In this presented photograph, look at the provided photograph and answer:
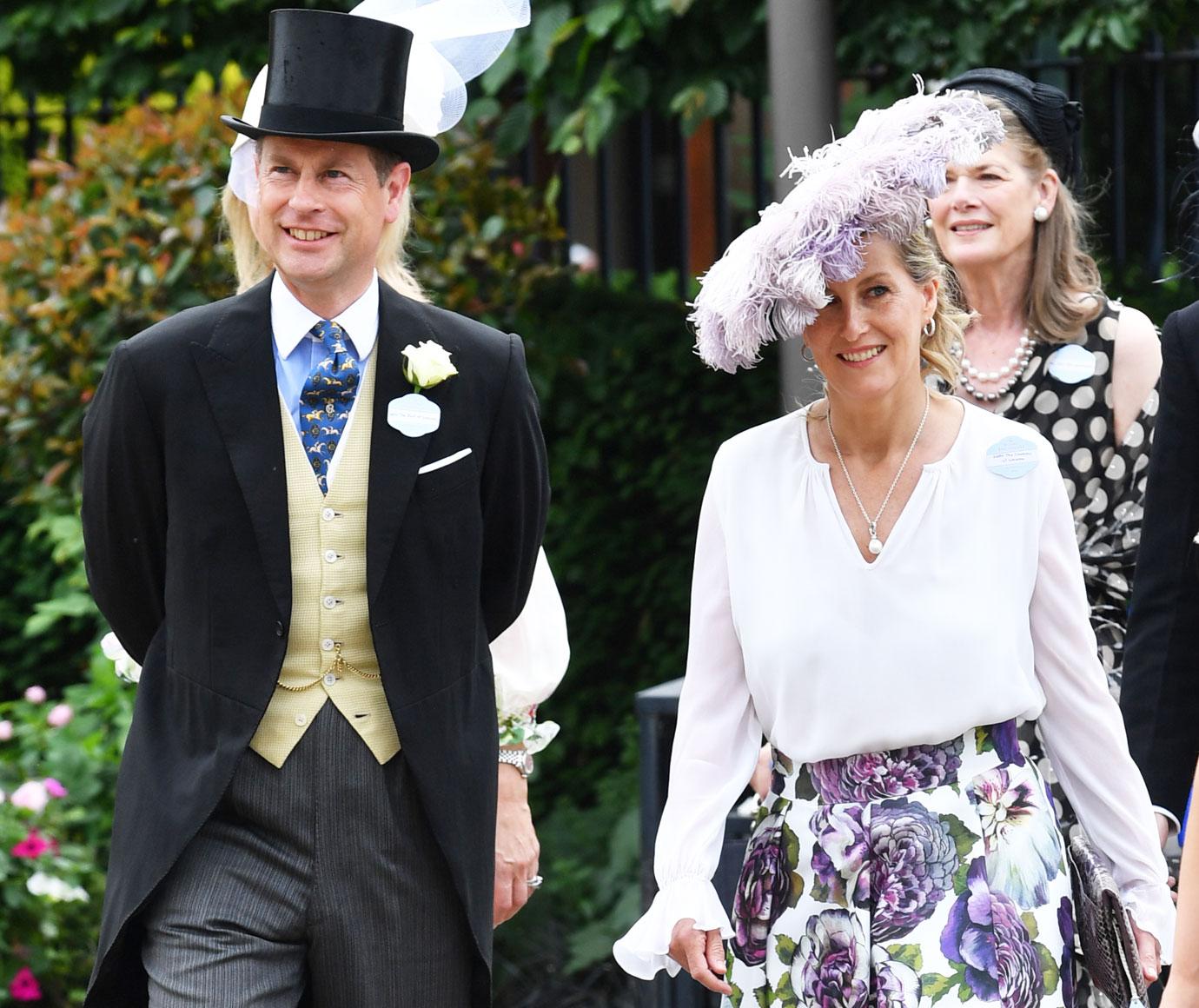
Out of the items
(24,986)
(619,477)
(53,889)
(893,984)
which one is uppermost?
(619,477)

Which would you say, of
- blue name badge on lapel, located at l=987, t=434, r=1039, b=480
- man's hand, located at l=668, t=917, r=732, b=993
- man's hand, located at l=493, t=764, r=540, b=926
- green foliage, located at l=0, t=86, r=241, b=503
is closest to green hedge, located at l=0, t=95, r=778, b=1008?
green foliage, located at l=0, t=86, r=241, b=503

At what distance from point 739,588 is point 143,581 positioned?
0.97m

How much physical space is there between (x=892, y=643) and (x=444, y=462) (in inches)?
30.9

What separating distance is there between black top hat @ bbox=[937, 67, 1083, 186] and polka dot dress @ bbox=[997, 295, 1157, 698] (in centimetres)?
41

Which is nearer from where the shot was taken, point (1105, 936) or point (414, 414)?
point (1105, 936)

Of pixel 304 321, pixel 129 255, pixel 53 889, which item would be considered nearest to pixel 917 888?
pixel 304 321

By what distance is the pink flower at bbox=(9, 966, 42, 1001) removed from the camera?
5.58 meters

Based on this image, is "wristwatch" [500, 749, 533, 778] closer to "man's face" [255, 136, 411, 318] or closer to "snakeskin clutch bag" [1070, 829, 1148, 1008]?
"man's face" [255, 136, 411, 318]

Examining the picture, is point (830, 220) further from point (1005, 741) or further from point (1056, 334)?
point (1056, 334)

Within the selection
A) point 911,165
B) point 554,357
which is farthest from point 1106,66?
point 911,165

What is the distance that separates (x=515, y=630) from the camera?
360cm

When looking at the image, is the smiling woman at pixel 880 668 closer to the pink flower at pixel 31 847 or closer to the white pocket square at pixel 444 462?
the white pocket square at pixel 444 462

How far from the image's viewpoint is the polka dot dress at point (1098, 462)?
12.9ft

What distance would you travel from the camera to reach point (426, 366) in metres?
3.28
